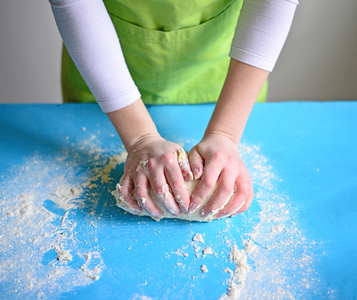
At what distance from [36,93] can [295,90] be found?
4.41 feet

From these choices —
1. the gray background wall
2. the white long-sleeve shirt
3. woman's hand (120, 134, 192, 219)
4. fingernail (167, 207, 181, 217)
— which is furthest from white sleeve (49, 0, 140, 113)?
the gray background wall

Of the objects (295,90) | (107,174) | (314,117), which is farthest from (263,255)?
(295,90)

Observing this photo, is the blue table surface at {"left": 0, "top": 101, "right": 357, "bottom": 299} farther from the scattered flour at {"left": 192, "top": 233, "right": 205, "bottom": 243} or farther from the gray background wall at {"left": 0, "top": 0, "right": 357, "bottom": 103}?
the gray background wall at {"left": 0, "top": 0, "right": 357, "bottom": 103}

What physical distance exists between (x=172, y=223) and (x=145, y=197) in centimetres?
7

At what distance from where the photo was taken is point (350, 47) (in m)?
1.62

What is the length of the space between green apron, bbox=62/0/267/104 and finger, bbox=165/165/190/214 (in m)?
0.34

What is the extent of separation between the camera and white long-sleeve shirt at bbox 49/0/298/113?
2.07 feet

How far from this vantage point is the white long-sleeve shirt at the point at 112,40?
63 cm


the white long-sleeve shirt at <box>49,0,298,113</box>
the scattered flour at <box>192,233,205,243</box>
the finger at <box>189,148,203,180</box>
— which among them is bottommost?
the scattered flour at <box>192,233,205,243</box>

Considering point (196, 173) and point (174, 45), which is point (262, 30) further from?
point (196, 173)

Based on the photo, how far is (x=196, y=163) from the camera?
645mm

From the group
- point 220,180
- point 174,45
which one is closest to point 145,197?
point 220,180

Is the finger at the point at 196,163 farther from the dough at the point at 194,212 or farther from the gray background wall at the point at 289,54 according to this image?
the gray background wall at the point at 289,54

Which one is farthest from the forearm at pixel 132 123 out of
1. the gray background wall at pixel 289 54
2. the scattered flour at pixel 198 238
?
the gray background wall at pixel 289 54
